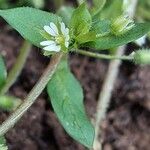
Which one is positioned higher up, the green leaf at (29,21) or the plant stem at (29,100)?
the green leaf at (29,21)

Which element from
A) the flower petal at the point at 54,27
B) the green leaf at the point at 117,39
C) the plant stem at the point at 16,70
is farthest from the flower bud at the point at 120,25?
the plant stem at the point at 16,70

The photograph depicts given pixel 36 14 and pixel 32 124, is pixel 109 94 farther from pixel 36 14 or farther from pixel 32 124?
pixel 36 14

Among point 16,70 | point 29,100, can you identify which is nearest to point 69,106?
point 29,100

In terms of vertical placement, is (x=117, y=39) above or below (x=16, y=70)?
above

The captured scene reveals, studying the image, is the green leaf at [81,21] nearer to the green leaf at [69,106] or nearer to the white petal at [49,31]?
the white petal at [49,31]

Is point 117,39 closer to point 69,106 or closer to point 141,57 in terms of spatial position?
point 141,57

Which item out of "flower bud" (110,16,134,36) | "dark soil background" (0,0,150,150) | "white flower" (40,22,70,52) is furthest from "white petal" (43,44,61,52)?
"dark soil background" (0,0,150,150)

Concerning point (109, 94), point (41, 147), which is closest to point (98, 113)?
point (109, 94)
